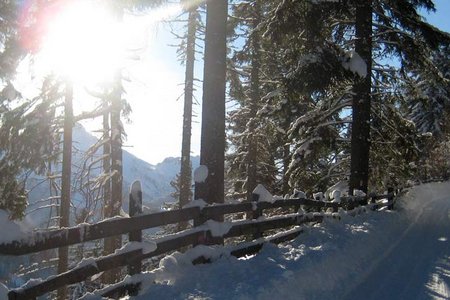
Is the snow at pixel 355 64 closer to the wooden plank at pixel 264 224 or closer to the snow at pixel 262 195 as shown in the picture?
the wooden plank at pixel 264 224

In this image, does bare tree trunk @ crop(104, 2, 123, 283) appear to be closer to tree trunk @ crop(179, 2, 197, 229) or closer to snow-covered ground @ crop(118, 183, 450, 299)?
tree trunk @ crop(179, 2, 197, 229)

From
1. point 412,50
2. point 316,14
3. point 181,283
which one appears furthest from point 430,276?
point 412,50

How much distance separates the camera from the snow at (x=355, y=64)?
1258cm

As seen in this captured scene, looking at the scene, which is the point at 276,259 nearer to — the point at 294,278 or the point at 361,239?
the point at 294,278

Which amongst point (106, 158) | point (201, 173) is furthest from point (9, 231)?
point (106, 158)

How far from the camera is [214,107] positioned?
7961 millimetres

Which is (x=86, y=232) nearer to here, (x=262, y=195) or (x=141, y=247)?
(x=141, y=247)

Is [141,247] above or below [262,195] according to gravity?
below

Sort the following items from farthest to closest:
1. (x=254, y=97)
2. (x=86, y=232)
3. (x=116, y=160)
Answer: (x=254, y=97)
(x=116, y=160)
(x=86, y=232)

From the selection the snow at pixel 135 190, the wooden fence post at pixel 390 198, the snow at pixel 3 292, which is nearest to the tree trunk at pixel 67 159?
the snow at pixel 135 190

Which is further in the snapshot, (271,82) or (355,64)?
(271,82)

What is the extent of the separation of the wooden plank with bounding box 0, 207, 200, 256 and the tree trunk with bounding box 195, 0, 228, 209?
5.19 ft

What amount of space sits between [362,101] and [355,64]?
85.6 inches

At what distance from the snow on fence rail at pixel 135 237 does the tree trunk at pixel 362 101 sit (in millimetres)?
6337
